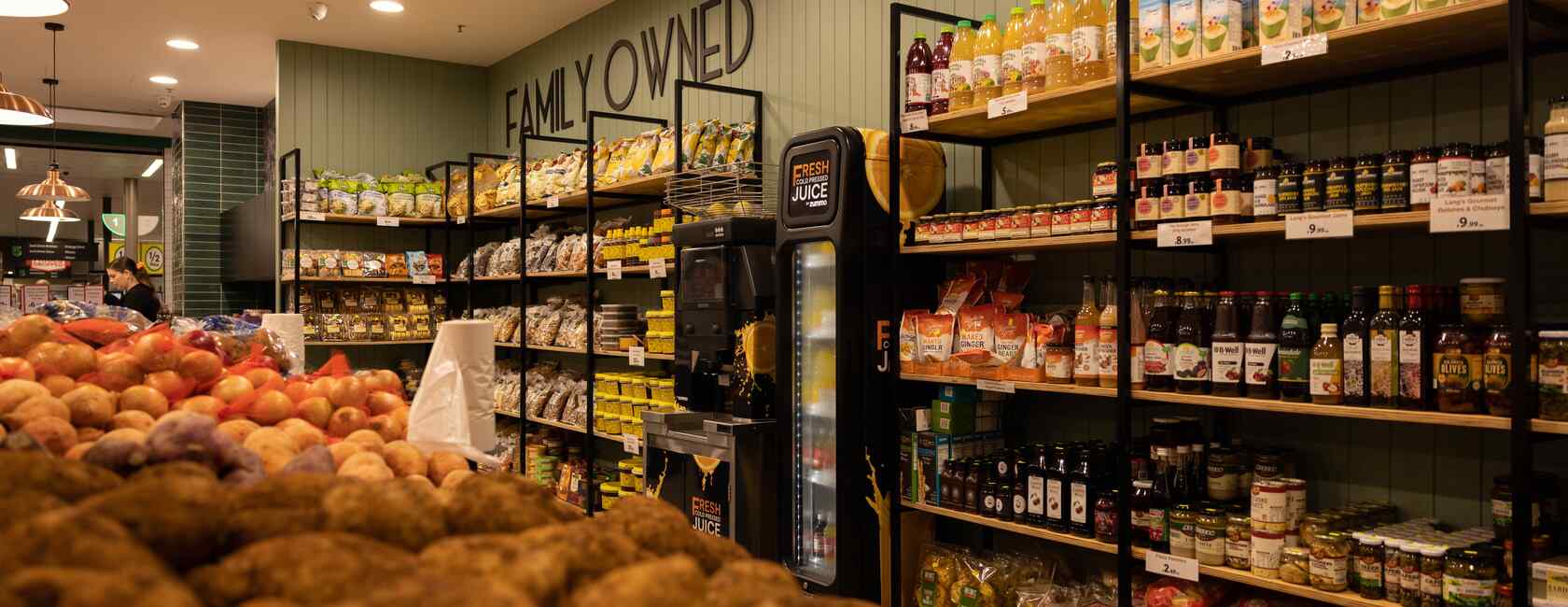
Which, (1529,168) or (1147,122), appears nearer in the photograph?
(1529,168)

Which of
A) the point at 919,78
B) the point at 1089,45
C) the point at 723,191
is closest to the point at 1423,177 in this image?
the point at 1089,45

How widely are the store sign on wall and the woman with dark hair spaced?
10.2 feet

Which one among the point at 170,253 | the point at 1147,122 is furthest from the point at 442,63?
the point at 1147,122

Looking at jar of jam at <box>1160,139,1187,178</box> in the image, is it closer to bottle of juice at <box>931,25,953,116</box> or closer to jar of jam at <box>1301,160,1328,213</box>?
jar of jam at <box>1301,160,1328,213</box>

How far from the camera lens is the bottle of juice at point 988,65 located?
10.9ft

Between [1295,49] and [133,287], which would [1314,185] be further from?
[133,287]

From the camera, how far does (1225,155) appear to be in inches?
106

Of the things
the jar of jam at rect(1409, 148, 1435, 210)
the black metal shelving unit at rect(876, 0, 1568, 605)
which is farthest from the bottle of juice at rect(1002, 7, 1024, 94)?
the jar of jam at rect(1409, 148, 1435, 210)

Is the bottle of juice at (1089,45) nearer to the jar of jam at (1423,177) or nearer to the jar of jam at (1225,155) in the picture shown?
the jar of jam at (1225,155)

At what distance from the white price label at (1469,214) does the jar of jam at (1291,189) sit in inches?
12.5

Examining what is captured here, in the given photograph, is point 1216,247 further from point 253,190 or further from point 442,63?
point 253,190

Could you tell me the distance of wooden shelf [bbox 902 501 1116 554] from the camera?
9.92 ft

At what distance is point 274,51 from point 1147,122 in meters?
6.33

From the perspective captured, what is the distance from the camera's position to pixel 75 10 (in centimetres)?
653
